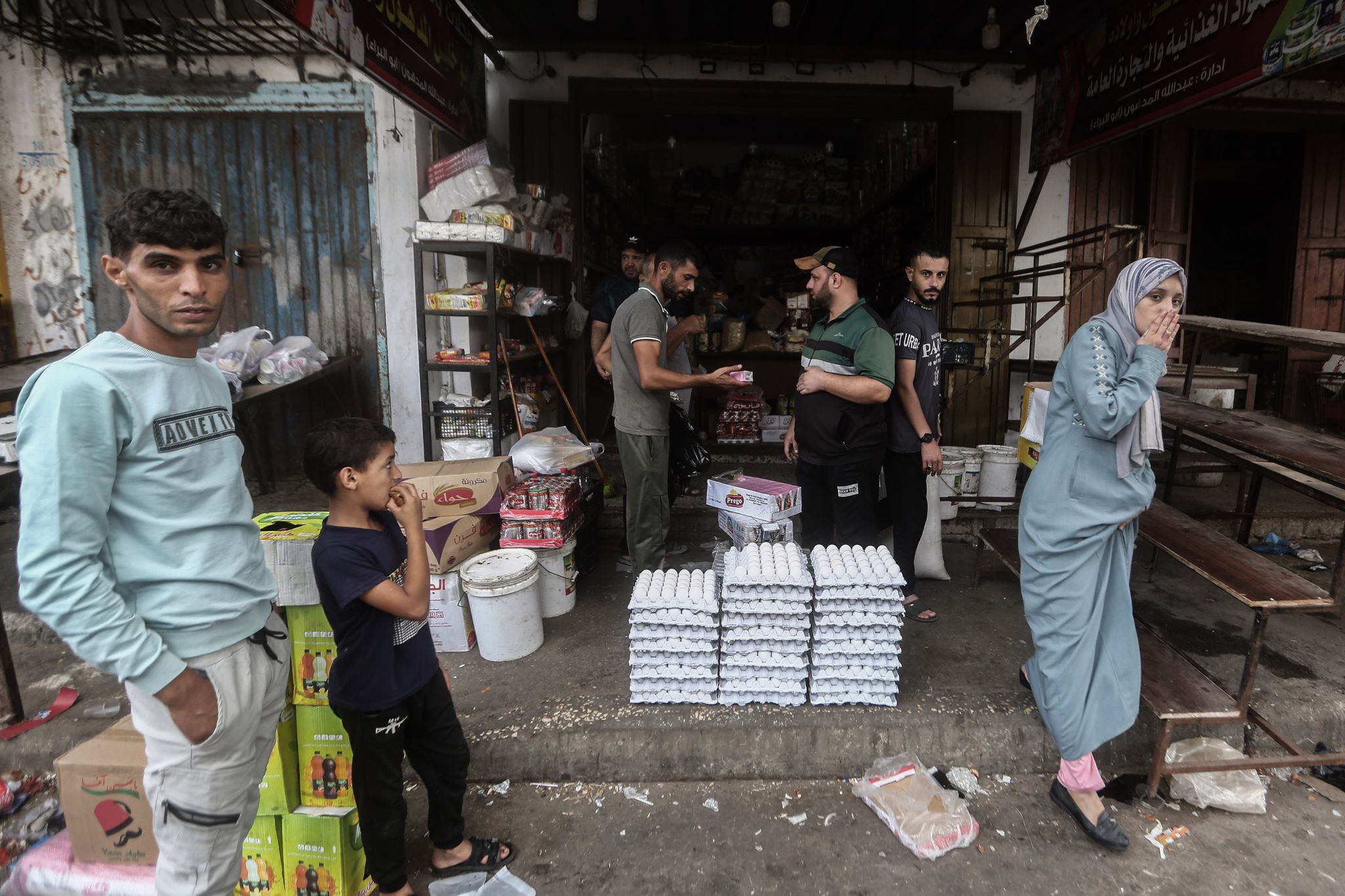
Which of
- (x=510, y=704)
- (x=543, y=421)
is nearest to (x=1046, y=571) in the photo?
(x=510, y=704)

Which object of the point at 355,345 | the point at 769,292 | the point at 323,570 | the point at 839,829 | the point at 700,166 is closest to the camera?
the point at 323,570

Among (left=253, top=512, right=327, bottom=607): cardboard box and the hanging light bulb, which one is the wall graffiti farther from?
the hanging light bulb

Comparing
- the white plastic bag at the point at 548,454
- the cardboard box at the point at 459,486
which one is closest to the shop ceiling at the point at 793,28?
the white plastic bag at the point at 548,454

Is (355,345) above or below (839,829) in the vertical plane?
above

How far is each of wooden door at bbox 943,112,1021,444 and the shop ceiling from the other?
0.58 meters

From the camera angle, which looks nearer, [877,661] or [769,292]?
[877,661]

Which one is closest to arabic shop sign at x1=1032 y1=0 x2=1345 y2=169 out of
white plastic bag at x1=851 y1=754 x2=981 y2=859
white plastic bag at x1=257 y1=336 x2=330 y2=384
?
white plastic bag at x1=851 y1=754 x2=981 y2=859

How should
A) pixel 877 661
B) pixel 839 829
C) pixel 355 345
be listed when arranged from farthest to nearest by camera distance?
pixel 355 345 < pixel 877 661 < pixel 839 829

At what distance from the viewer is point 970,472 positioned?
488cm

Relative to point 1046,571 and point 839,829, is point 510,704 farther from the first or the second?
point 1046,571

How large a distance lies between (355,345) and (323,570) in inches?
148

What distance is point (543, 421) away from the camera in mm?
5777

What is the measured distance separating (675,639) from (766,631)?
37cm

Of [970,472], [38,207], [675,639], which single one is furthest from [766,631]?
[38,207]
